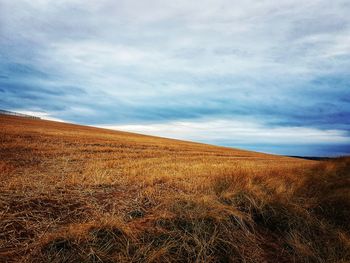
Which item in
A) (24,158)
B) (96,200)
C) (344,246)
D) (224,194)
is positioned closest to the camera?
(344,246)

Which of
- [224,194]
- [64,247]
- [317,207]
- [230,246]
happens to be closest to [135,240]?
[64,247]

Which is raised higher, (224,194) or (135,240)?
(224,194)

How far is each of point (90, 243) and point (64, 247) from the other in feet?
1.13

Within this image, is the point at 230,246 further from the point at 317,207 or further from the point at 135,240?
the point at 317,207

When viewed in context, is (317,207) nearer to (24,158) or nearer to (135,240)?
(135,240)

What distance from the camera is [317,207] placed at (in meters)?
5.91

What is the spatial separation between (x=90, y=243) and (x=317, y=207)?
4.82 meters

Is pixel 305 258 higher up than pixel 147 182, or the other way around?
pixel 147 182

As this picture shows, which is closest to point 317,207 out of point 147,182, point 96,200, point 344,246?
point 344,246

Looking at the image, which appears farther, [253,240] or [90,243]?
[253,240]

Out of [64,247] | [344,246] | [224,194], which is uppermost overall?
[224,194]

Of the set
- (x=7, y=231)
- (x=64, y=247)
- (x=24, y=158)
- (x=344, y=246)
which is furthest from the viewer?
(x=24, y=158)

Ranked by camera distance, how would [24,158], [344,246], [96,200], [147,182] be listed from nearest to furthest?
[344,246]
[96,200]
[147,182]
[24,158]

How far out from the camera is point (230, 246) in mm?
4090
